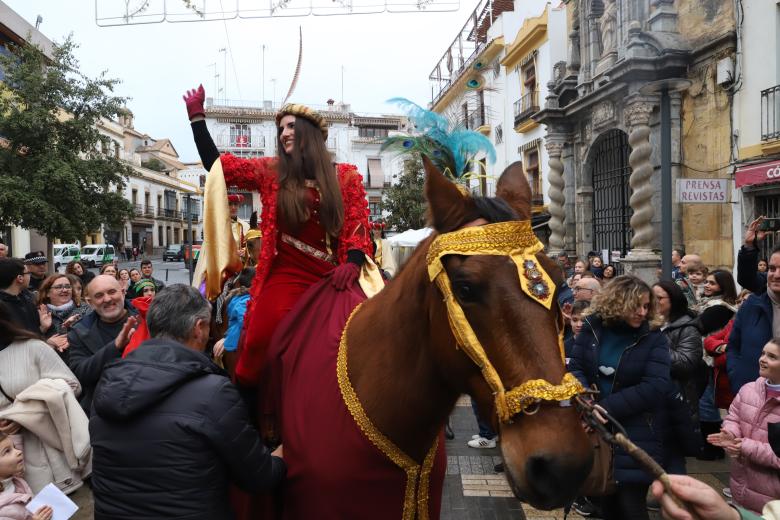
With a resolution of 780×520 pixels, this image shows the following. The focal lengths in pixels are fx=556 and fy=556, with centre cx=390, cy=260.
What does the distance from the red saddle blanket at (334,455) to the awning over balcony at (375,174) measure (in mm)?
42811

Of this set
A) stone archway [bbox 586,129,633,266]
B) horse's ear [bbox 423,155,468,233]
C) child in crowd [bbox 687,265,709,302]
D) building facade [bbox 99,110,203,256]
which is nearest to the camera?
horse's ear [bbox 423,155,468,233]

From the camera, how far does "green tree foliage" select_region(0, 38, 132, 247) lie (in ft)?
48.3

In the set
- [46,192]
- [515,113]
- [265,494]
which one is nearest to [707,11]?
[515,113]

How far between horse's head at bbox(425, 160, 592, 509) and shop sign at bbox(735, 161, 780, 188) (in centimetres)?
985

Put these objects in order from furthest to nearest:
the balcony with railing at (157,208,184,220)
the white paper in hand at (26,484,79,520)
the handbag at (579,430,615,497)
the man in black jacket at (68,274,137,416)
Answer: the balcony with railing at (157,208,184,220) → the man in black jacket at (68,274,137,416) → the white paper in hand at (26,484,79,520) → the handbag at (579,430,615,497)

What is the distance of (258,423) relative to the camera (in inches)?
104

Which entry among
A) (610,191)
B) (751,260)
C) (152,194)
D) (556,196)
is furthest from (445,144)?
(152,194)

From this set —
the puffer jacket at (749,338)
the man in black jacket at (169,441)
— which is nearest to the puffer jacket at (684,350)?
the puffer jacket at (749,338)

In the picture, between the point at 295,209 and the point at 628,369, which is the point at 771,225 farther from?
the point at 295,209

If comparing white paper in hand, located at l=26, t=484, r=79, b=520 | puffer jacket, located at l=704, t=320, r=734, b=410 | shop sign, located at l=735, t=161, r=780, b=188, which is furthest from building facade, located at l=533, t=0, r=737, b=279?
white paper in hand, located at l=26, t=484, r=79, b=520

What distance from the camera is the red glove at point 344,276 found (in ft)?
8.38

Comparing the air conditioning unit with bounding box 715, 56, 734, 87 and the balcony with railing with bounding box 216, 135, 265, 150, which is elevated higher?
the balcony with railing with bounding box 216, 135, 265, 150

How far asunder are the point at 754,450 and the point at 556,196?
1389 cm

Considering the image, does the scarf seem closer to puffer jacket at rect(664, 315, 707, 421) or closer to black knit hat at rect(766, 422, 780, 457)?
puffer jacket at rect(664, 315, 707, 421)
